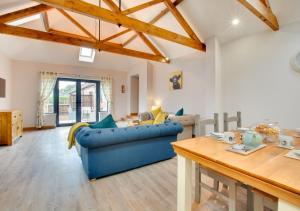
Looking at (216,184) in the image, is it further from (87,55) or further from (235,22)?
(87,55)

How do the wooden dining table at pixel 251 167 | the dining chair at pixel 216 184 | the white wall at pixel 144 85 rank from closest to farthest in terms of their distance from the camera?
the wooden dining table at pixel 251 167, the dining chair at pixel 216 184, the white wall at pixel 144 85

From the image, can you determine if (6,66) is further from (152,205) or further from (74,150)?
(152,205)

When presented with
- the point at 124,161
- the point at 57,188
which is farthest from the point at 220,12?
the point at 57,188

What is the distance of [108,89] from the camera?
7.68 m

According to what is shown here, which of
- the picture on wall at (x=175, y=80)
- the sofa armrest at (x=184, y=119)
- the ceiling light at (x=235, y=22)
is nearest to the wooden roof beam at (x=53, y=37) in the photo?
the picture on wall at (x=175, y=80)

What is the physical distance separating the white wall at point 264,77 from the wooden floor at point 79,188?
7.33 feet

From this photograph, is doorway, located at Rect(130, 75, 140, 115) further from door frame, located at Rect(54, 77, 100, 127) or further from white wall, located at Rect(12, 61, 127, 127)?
white wall, located at Rect(12, 61, 127, 127)

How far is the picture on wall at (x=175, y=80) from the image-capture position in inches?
224

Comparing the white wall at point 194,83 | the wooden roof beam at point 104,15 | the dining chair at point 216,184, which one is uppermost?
the wooden roof beam at point 104,15

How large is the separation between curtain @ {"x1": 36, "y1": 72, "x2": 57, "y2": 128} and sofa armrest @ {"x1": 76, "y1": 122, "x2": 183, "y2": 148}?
4977 mm

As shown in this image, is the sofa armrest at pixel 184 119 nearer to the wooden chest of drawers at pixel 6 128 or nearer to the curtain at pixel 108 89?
the wooden chest of drawers at pixel 6 128

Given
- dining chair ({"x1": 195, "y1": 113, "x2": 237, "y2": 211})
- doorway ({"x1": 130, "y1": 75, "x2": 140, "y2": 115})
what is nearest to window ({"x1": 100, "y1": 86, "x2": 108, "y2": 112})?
doorway ({"x1": 130, "y1": 75, "x2": 140, "y2": 115})

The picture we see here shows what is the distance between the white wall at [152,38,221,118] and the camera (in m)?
4.28

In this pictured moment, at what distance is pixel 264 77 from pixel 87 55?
6426mm
